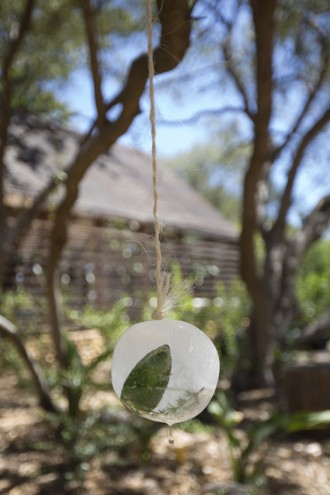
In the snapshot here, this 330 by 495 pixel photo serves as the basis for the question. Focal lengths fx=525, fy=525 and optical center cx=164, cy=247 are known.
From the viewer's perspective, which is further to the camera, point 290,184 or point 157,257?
point 290,184

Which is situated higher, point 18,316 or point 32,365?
point 18,316

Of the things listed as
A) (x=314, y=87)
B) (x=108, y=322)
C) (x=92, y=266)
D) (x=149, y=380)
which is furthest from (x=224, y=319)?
(x=149, y=380)

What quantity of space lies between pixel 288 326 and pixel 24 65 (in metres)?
3.75

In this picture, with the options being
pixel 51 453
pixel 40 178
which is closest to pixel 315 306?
pixel 51 453

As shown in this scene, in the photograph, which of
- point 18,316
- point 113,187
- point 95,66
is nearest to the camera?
point 95,66

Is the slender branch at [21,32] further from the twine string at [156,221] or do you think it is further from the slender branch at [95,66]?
the twine string at [156,221]

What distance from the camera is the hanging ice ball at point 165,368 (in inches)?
39.6

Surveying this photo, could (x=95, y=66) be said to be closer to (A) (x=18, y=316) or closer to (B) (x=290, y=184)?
(B) (x=290, y=184)

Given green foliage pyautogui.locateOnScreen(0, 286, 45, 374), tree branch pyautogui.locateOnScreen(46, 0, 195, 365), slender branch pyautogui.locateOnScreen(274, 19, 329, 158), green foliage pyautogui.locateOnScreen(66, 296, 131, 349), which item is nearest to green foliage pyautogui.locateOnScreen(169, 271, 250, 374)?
green foliage pyautogui.locateOnScreen(66, 296, 131, 349)

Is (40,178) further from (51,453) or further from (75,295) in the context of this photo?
(51,453)

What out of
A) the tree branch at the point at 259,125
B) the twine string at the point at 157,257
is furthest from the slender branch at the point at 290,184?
the twine string at the point at 157,257

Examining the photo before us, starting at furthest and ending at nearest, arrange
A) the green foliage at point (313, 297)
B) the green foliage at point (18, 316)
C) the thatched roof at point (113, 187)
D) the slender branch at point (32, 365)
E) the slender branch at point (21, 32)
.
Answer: the thatched roof at point (113, 187), the green foliage at point (313, 297), the green foliage at point (18, 316), the slender branch at point (21, 32), the slender branch at point (32, 365)

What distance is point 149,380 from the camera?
1.02m

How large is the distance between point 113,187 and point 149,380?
1121 cm
